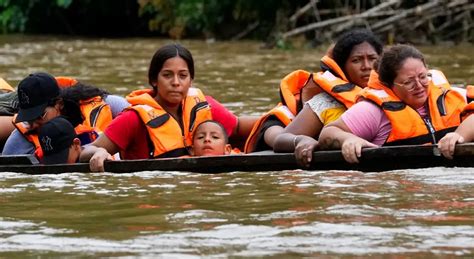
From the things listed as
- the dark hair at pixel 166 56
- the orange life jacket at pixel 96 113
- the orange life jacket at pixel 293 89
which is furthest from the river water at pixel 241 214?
the orange life jacket at pixel 293 89

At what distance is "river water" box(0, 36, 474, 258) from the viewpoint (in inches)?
Answer: 208

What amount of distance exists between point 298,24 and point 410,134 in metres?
15.1

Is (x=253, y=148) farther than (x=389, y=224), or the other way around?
(x=253, y=148)

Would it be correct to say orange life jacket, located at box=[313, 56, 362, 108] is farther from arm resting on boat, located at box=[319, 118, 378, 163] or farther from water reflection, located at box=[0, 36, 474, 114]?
water reflection, located at box=[0, 36, 474, 114]

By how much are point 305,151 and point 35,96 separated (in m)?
1.69

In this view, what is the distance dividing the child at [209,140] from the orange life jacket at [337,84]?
67 centimetres

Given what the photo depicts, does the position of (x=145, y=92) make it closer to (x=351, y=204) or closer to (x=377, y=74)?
(x=377, y=74)

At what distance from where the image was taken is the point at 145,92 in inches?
319

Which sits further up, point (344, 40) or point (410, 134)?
point (344, 40)

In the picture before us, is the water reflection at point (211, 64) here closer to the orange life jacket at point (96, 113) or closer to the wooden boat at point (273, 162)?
the orange life jacket at point (96, 113)

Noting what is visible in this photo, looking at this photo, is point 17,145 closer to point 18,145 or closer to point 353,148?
point 18,145

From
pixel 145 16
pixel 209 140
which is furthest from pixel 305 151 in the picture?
pixel 145 16

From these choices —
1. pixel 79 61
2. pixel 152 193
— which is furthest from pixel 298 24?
pixel 152 193

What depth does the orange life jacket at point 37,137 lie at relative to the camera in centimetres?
805
